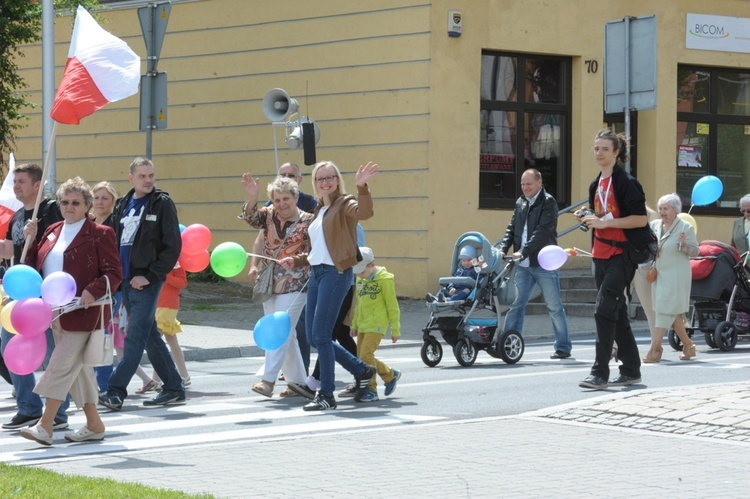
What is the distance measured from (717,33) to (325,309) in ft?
52.7

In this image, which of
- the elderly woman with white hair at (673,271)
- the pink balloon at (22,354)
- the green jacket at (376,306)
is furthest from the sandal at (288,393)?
the elderly woman with white hair at (673,271)

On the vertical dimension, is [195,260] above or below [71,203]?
below

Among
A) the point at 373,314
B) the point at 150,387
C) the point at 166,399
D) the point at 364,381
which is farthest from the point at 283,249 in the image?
the point at 150,387

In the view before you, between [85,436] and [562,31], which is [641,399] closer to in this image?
[85,436]

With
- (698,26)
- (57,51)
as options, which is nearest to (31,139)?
(57,51)

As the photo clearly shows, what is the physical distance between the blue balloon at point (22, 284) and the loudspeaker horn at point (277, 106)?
10.7 metres

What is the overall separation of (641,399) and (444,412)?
58.5 inches

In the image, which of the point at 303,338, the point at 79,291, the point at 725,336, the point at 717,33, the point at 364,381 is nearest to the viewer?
the point at 79,291

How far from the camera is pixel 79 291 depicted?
9055 mm

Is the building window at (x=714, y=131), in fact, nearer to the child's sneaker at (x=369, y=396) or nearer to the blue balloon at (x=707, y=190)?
the blue balloon at (x=707, y=190)

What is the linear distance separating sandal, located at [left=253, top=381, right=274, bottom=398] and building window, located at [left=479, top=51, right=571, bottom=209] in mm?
11830

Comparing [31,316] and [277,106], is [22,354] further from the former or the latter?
[277,106]

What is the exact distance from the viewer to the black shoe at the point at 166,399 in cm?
1134

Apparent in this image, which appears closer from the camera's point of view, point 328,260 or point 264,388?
point 328,260
